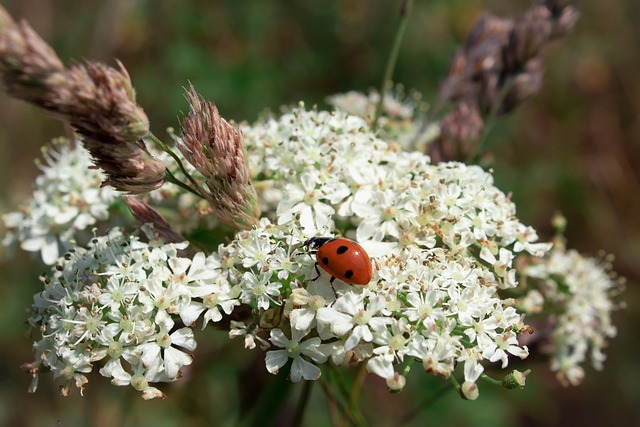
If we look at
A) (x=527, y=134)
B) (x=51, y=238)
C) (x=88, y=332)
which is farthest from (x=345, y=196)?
(x=527, y=134)

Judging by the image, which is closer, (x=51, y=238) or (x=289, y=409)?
(x=51, y=238)

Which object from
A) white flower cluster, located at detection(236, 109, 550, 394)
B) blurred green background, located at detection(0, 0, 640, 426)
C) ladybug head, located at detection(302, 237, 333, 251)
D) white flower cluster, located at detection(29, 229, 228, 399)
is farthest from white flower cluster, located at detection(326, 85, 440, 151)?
blurred green background, located at detection(0, 0, 640, 426)

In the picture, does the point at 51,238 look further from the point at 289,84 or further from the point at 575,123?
the point at 575,123

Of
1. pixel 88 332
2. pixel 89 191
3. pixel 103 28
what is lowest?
pixel 88 332

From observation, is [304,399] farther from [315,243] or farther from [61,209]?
[61,209]

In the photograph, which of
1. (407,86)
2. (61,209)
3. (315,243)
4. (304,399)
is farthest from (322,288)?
(407,86)

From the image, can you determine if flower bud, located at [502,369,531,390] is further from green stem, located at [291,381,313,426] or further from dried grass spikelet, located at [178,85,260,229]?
dried grass spikelet, located at [178,85,260,229]

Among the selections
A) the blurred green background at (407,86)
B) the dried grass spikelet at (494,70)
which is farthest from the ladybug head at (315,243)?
the blurred green background at (407,86)
